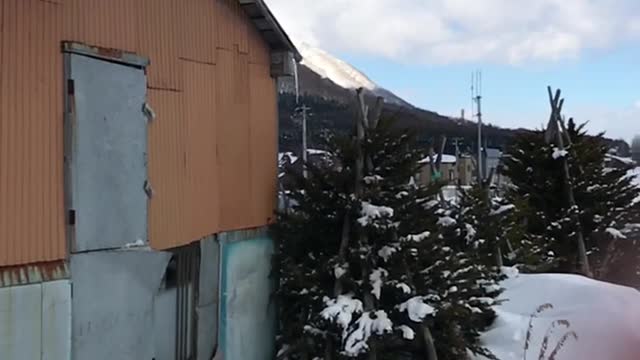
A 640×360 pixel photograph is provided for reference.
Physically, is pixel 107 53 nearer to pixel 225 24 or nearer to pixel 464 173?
pixel 225 24

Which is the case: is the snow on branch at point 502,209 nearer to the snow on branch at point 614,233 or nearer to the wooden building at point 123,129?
the snow on branch at point 614,233

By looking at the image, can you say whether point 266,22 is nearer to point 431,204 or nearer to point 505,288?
point 431,204

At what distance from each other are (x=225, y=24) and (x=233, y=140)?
112cm

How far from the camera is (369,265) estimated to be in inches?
270

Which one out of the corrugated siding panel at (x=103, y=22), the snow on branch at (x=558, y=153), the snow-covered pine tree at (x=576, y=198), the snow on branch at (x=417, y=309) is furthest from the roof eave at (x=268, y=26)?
the snow on branch at (x=558, y=153)

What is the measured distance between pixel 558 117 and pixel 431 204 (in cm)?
545

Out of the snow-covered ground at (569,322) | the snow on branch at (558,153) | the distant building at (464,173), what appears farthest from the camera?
the snow on branch at (558,153)

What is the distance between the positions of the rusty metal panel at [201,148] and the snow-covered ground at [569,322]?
3.56 metres

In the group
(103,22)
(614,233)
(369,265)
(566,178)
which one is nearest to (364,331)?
(369,265)

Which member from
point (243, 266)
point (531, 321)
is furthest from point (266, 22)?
point (531, 321)

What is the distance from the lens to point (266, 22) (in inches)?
276

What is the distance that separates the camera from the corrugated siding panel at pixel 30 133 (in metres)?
3.90

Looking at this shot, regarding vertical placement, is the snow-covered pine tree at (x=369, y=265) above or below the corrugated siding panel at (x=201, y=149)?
below

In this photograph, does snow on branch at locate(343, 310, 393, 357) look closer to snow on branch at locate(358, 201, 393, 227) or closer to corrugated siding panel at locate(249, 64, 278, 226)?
snow on branch at locate(358, 201, 393, 227)
